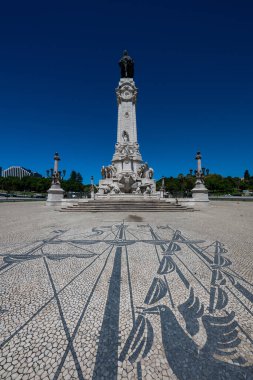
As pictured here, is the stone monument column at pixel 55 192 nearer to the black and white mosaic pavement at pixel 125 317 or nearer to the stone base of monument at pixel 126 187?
the stone base of monument at pixel 126 187

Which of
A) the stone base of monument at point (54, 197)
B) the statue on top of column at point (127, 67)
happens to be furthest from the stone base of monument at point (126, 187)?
the statue on top of column at point (127, 67)

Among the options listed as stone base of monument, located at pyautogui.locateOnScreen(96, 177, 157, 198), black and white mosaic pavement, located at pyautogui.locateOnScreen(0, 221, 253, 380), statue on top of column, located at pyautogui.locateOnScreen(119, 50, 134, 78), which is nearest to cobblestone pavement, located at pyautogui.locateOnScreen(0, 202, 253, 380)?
black and white mosaic pavement, located at pyautogui.locateOnScreen(0, 221, 253, 380)

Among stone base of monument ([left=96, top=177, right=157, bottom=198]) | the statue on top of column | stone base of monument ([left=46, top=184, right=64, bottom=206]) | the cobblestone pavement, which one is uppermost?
the statue on top of column

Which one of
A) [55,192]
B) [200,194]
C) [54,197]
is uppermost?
[55,192]

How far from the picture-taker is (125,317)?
1.97 m

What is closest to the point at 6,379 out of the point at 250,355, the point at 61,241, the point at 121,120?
the point at 250,355

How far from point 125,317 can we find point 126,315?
1.5 inches

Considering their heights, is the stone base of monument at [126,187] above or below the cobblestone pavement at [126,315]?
above

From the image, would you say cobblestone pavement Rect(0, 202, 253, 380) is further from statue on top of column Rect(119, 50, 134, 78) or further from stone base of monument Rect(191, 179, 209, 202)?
statue on top of column Rect(119, 50, 134, 78)

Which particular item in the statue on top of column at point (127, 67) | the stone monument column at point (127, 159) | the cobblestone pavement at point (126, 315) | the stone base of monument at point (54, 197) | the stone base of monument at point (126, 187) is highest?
the statue on top of column at point (127, 67)

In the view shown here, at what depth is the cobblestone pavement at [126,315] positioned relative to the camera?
1428mm

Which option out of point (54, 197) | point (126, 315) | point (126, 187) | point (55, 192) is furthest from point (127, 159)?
point (126, 315)

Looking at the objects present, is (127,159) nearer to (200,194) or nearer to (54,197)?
(200,194)

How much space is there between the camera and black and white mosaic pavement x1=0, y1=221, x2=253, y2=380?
1.42m
